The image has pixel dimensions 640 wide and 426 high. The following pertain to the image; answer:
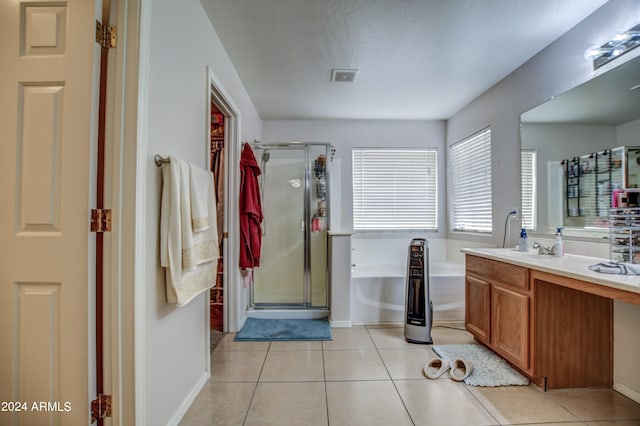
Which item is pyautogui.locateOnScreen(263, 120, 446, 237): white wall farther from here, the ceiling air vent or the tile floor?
the tile floor

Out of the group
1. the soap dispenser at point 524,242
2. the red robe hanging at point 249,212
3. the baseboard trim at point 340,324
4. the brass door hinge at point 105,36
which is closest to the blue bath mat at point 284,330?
the baseboard trim at point 340,324

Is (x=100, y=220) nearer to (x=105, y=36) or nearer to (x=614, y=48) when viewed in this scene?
(x=105, y=36)

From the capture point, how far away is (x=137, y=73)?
1261 mm

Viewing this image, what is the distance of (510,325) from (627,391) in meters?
0.71

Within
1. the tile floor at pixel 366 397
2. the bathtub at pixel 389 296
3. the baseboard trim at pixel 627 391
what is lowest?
the tile floor at pixel 366 397

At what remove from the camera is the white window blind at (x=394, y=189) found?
4.14 meters

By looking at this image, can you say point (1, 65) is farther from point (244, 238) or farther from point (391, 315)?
point (391, 315)

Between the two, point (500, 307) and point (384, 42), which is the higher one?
point (384, 42)

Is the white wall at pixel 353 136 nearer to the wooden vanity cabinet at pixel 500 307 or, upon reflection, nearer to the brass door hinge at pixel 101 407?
the wooden vanity cabinet at pixel 500 307

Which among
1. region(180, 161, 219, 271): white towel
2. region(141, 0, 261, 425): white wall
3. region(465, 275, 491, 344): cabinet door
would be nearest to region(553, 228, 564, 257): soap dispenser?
region(465, 275, 491, 344): cabinet door

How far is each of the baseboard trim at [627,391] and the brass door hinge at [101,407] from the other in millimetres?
2953

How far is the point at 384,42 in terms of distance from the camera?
2266 mm

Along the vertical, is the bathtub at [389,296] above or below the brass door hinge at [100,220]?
below

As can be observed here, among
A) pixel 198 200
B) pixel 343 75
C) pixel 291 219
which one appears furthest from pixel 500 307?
pixel 343 75
